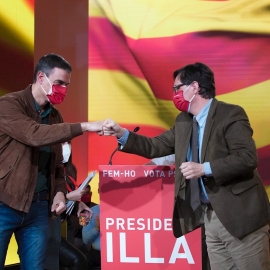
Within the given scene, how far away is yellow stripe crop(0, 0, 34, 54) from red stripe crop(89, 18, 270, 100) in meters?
0.68

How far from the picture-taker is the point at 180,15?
454 centimetres

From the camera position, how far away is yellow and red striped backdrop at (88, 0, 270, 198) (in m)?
4.46

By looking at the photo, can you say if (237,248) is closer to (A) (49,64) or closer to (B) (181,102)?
(B) (181,102)

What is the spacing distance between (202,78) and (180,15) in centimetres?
225

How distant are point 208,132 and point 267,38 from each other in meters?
2.60

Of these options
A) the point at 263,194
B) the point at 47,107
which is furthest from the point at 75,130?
the point at 263,194

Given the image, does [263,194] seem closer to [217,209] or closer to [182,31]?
[217,209]

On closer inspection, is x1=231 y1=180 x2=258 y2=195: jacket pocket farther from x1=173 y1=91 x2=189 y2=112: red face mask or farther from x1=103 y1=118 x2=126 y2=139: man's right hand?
x1=103 y1=118 x2=126 y2=139: man's right hand

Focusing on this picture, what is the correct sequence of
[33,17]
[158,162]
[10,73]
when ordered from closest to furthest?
[158,162]
[10,73]
[33,17]

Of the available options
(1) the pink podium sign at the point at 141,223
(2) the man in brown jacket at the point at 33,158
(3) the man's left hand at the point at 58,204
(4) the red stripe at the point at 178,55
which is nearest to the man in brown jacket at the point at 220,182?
(1) the pink podium sign at the point at 141,223

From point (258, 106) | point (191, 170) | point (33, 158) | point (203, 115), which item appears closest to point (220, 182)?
point (191, 170)

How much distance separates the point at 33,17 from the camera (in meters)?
4.64

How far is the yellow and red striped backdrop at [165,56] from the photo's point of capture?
14.6 ft

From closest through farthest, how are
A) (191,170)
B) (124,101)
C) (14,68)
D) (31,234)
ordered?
(191,170) < (31,234) < (14,68) < (124,101)
